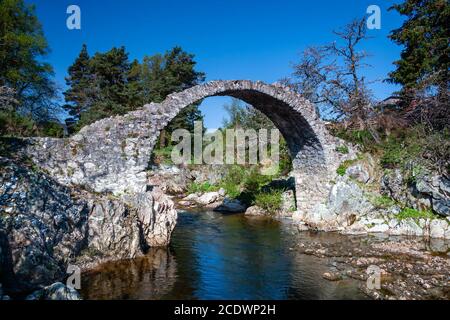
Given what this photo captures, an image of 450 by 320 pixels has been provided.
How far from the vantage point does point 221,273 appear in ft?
31.0

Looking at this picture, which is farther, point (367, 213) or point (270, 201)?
point (270, 201)

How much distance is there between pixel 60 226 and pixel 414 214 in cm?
1246

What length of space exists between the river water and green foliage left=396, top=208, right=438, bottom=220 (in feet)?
9.74

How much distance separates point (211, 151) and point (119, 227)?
2139cm

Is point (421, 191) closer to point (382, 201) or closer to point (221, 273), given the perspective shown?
point (382, 201)

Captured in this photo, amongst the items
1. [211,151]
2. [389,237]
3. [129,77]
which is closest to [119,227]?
[389,237]

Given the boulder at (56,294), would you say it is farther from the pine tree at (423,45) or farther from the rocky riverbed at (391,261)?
the pine tree at (423,45)

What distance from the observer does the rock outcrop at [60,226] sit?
292 inches

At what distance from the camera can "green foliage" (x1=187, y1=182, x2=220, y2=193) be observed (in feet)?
75.6
